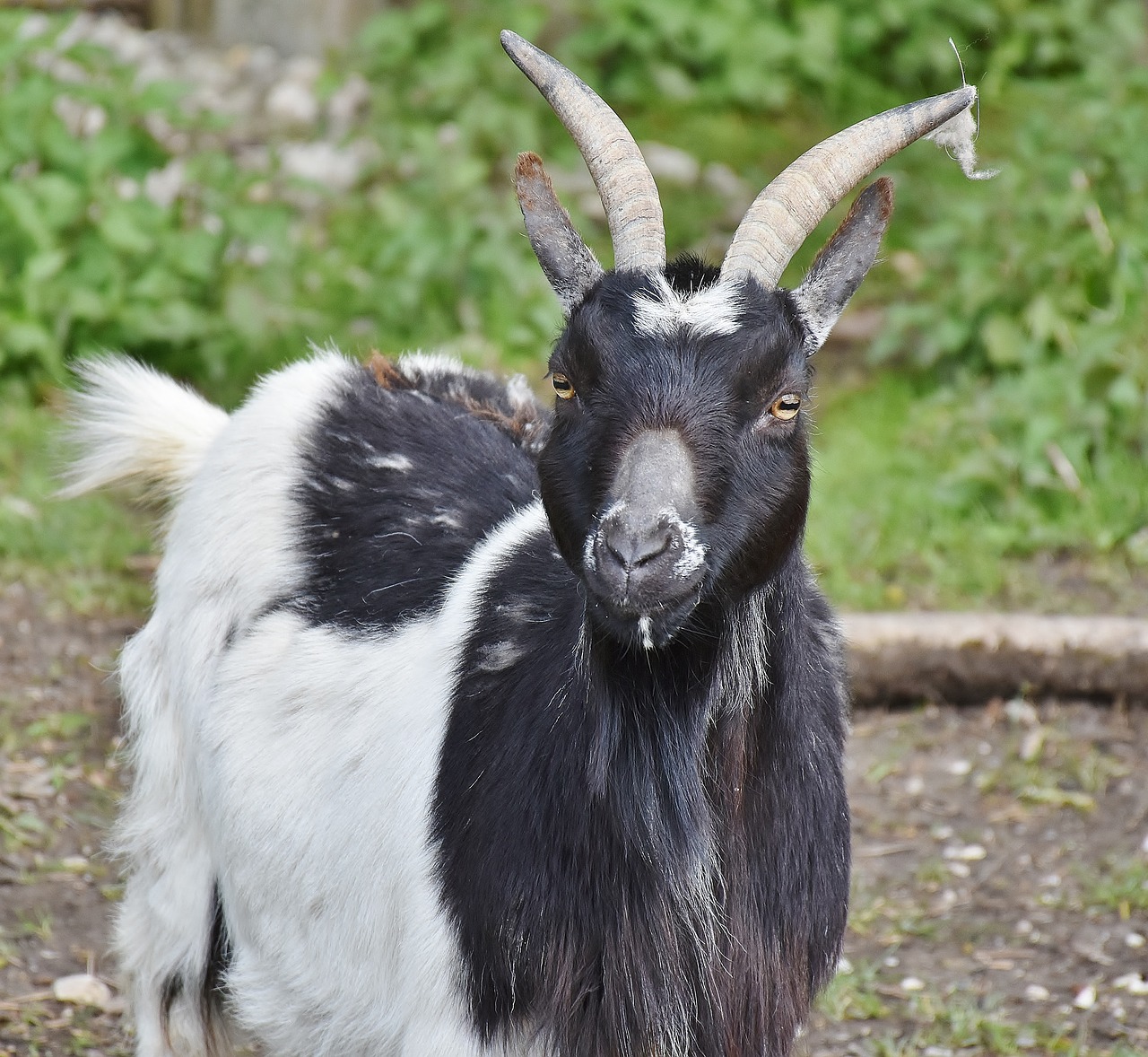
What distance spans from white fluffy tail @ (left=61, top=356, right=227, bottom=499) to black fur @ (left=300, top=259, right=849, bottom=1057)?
4.93 ft

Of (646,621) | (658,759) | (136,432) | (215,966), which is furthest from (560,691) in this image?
(136,432)

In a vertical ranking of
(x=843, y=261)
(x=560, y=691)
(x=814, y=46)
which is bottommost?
(x=560, y=691)

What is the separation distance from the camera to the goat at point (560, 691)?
9.11ft

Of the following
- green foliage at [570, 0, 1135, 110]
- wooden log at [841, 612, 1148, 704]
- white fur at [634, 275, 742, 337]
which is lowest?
wooden log at [841, 612, 1148, 704]

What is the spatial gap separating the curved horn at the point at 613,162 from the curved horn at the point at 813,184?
0.53 ft

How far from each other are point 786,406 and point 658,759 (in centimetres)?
68

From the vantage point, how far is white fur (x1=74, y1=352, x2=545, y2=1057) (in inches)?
122

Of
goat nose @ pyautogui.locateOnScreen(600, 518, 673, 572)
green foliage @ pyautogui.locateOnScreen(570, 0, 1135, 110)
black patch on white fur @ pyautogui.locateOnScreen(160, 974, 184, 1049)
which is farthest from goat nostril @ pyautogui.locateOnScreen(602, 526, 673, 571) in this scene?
green foliage @ pyautogui.locateOnScreen(570, 0, 1135, 110)

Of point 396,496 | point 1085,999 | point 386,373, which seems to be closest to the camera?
point 396,496

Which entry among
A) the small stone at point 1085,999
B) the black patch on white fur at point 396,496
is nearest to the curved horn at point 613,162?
the black patch on white fur at point 396,496

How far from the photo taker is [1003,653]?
536 cm

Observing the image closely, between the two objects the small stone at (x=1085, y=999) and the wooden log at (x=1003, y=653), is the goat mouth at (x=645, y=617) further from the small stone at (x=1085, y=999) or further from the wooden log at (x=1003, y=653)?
the wooden log at (x=1003, y=653)

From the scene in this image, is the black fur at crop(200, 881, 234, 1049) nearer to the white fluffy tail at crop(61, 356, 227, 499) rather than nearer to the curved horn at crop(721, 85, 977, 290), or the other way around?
the white fluffy tail at crop(61, 356, 227, 499)

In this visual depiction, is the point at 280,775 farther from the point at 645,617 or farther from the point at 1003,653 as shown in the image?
the point at 1003,653
